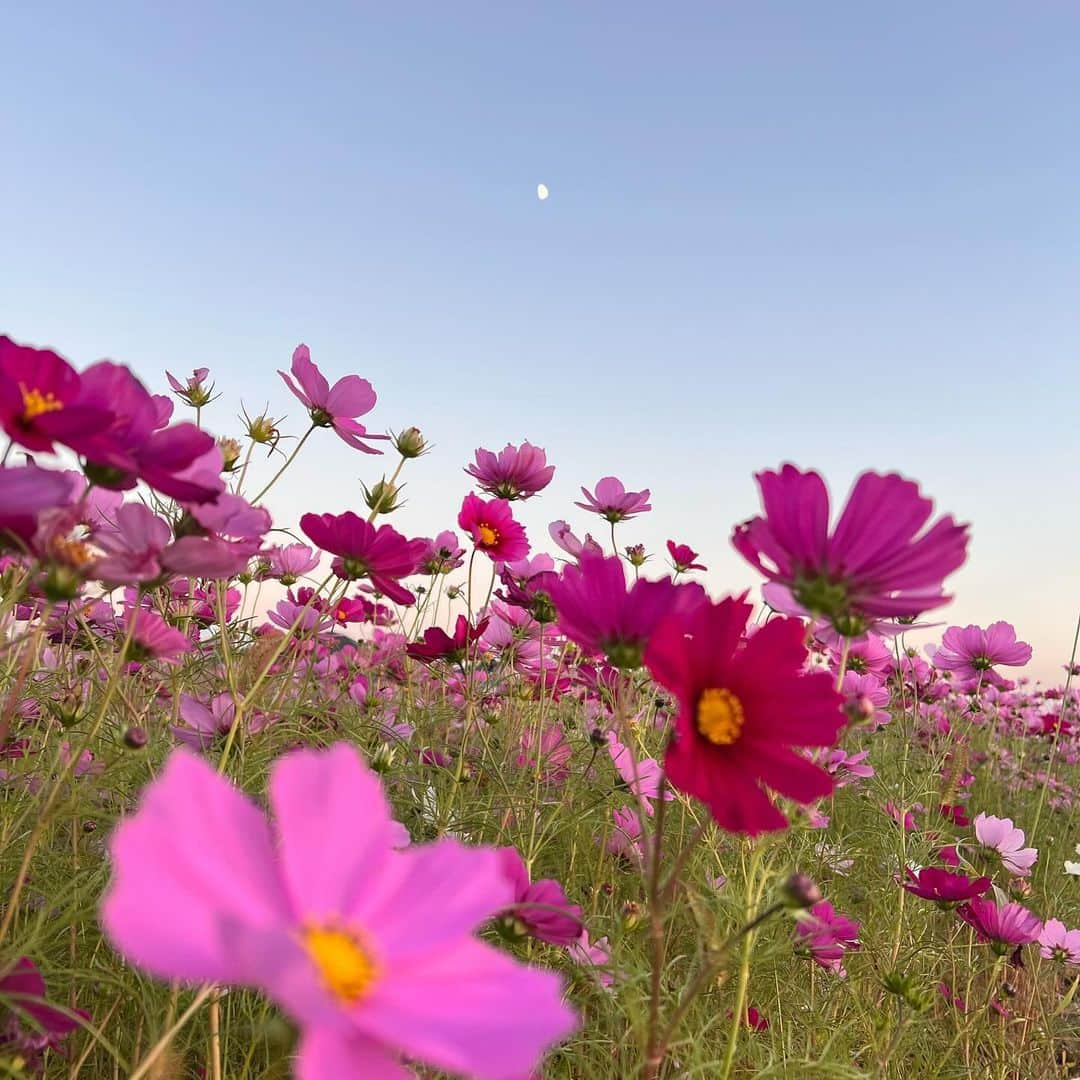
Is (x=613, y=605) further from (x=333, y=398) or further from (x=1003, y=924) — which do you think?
(x=1003, y=924)

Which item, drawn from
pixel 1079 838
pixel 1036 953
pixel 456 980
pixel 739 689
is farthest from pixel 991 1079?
pixel 1079 838

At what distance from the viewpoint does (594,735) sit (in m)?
1.22

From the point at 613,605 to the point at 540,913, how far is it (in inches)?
9.9

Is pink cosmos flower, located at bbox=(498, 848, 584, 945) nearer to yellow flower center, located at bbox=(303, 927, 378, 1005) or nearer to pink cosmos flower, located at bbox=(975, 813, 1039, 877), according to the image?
yellow flower center, located at bbox=(303, 927, 378, 1005)

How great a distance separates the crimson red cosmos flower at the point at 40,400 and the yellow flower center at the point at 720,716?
346mm

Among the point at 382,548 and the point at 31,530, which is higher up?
the point at 382,548

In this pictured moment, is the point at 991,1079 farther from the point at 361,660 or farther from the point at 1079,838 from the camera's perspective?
the point at 1079,838

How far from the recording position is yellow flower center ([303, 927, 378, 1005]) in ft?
0.77

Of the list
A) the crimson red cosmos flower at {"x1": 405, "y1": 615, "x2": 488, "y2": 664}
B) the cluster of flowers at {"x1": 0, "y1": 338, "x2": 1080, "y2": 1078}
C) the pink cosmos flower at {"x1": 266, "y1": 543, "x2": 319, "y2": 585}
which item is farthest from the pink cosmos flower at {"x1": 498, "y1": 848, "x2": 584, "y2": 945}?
the pink cosmos flower at {"x1": 266, "y1": 543, "x2": 319, "y2": 585}

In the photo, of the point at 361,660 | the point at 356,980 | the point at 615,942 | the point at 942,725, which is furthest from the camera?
the point at 942,725

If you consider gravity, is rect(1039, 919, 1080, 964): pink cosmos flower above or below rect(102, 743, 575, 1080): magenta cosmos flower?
above

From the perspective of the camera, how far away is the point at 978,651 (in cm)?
173

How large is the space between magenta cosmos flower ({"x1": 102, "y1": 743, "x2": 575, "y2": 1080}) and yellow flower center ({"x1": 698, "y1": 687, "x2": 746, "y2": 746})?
0.24m

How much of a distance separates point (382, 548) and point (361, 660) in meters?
1.52
